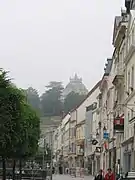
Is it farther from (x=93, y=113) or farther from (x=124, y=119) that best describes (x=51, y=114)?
(x=124, y=119)

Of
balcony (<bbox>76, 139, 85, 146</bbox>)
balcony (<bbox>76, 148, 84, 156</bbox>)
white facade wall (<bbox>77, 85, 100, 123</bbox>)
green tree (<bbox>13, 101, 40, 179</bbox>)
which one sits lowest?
green tree (<bbox>13, 101, 40, 179</bbox>)

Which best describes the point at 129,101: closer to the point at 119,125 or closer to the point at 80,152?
the point at 119,125

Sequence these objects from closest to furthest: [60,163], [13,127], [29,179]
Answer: [13,127]
[29,179]
[60,163]

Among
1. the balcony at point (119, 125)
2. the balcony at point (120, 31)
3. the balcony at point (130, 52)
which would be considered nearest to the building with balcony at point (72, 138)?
the balcony at point (120, 31)

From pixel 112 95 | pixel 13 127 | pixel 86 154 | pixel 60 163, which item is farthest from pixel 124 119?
pixel 60 163

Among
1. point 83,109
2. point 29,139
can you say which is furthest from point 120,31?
point 83,109

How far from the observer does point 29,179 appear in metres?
56.2

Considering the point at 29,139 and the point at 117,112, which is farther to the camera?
the point at 117,112

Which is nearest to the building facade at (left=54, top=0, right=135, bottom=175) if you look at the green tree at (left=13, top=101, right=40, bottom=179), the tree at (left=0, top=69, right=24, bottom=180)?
the green tree at (left=13, top=101, right=40, bottom=179)

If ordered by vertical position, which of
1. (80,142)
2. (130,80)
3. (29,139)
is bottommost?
(29,139)

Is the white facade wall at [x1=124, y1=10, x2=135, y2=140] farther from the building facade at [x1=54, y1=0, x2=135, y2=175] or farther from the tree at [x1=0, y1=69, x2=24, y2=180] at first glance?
the tree at [x1=0, y1=69, x2=24, y2=180]

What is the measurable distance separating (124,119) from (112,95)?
19.2 m

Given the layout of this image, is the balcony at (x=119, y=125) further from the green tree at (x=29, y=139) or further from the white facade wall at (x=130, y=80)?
the green tree at (x=29, y=139)

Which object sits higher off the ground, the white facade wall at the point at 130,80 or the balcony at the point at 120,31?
the balcony at the point at 120,31
